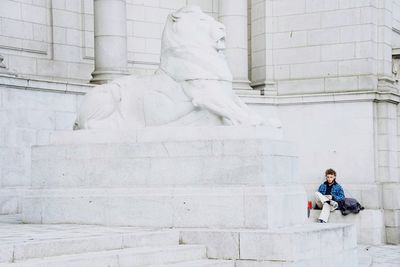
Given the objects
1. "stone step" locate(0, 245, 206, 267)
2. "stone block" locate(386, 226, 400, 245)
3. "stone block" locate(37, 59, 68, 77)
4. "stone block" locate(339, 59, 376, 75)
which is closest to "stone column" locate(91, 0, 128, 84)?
"stone block" locate(37, 59, 68, 77)

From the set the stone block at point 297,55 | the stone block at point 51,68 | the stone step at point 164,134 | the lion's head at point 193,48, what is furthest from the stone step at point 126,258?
the stone block at point 297,55

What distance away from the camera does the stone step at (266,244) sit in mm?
11445

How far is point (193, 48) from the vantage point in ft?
44.5

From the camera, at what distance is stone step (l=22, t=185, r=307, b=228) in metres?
12.1

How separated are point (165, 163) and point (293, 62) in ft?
32.9

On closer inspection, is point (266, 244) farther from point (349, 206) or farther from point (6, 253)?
point (349, 206)

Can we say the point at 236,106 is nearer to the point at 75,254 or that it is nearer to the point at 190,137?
the point at 190,137

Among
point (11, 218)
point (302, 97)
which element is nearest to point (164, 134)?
point (11, 218)

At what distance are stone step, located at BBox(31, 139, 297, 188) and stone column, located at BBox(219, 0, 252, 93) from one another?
347 inches

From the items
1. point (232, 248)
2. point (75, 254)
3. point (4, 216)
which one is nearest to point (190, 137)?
point (232, 248)

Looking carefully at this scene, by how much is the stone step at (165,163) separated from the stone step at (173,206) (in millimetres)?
156

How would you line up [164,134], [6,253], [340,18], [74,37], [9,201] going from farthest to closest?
[340,18] → [74,37] → [9,201] → [164,134] → [6,253]

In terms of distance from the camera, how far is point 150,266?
35.5ft

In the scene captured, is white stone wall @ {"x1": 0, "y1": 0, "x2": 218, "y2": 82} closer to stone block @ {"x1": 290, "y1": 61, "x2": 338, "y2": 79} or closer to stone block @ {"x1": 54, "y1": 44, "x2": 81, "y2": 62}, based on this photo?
stone block @ {"x1": 54, "y1": 44, "x2": 81, "y2": 62}
